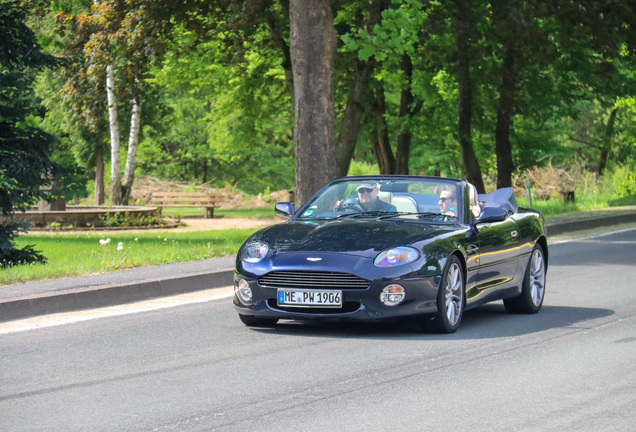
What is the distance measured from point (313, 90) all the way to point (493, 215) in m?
8.47

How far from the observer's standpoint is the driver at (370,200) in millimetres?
10086

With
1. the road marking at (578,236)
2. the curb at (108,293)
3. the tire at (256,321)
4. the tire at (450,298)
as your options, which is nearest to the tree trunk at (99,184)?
the road marking at (578,236)

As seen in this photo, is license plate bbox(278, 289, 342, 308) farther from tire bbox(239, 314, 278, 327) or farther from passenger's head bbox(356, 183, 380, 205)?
passenger's head bbox(356, 183, 380, 205)

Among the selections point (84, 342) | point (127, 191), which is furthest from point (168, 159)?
point (84, 342)

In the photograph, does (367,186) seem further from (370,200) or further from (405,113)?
(405,113)

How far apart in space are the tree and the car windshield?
6.70 metres

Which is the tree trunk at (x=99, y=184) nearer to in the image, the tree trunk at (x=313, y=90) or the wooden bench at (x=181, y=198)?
the wooden bench at (x=181, y=198)

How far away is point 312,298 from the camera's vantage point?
8.81 metres

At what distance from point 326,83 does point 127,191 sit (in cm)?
2558

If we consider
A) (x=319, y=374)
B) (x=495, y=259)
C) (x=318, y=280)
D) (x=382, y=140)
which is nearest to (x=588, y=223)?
(x=382, y=140)

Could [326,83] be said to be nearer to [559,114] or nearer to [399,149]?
[559,114]

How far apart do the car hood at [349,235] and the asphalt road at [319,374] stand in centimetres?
78

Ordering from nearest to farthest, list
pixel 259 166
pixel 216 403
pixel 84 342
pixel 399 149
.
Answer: pixel 216 403, pixel 84 342, pixel 399 149, pixel 259 166

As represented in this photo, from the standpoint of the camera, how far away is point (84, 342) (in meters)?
9.00
